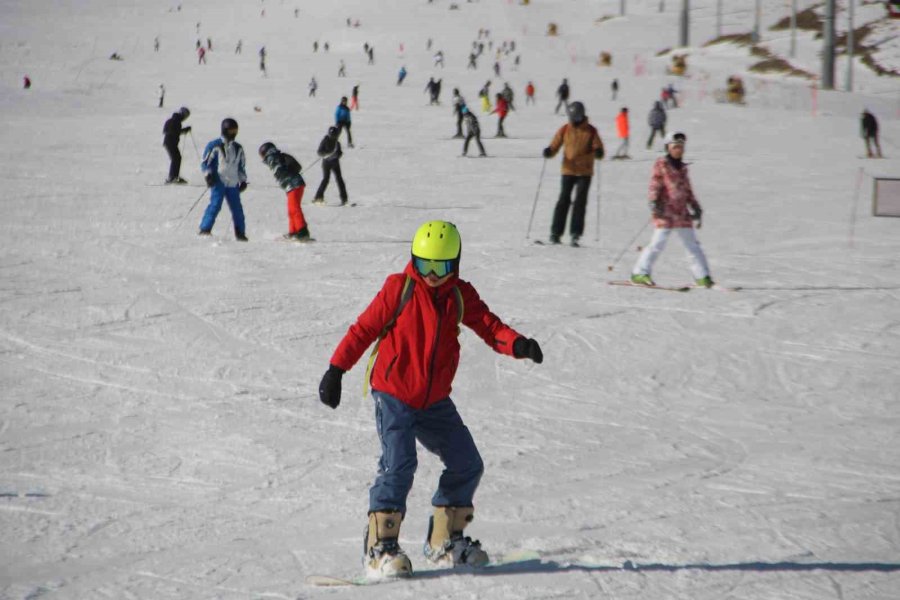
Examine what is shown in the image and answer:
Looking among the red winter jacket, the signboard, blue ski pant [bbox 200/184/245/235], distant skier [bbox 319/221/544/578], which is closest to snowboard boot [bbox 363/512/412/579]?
distant skier [bbox 319/221/544/578]

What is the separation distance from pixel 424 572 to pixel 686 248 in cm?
629

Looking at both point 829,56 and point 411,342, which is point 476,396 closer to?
point 411,342

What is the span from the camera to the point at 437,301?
387 centimetres

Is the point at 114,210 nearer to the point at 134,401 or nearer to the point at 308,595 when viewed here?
the point at 134,401

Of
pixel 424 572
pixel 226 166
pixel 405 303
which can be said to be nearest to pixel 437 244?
pixel 405 303

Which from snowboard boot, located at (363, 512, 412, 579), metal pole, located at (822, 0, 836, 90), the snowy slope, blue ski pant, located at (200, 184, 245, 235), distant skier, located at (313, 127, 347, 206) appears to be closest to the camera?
snowboard boot, located at (363, 512, 412, 579)

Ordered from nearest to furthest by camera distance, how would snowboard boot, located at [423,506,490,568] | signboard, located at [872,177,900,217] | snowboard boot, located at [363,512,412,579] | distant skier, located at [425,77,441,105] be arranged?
snowboard boot, located at [363,512,412,579] < snowboard boot, located at [423,506,490,568] < signboard, located at [872,177,900,217] < distant skier, located at [425,77,441,105]

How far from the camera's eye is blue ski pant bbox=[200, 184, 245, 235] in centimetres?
1184

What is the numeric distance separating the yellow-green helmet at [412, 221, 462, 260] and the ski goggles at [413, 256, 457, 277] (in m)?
0.01

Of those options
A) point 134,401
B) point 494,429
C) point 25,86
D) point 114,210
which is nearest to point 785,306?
point 494,429

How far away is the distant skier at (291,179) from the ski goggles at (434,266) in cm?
792

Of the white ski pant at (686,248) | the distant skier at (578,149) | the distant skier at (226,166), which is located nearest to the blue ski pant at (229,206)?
the distant skier at (226,166)

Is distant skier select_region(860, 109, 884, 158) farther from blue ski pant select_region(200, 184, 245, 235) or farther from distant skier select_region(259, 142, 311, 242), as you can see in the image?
blue ski pant select_region(200, 184, 245, 235)

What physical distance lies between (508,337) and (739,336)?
15.7 ft
